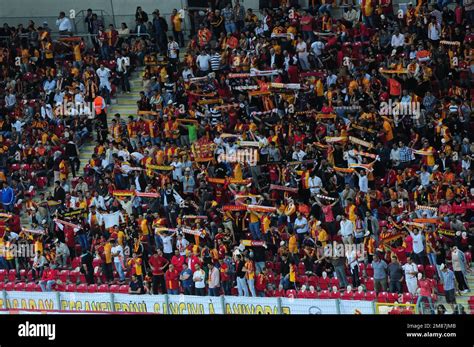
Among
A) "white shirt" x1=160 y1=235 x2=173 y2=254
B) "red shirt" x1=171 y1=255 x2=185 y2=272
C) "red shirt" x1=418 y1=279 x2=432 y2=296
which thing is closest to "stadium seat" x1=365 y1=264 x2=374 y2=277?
"red shirt" x1=418 y1=279 x2=432 y2=296

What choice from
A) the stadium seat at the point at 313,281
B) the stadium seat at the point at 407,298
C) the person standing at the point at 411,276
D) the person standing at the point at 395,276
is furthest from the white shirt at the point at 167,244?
the stadium seat at the point at 407,298

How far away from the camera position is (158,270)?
24.9 meters

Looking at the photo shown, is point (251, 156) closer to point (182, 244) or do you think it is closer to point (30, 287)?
point (182, 244)

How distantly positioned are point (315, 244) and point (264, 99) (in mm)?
6432

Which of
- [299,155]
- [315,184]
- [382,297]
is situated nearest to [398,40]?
[299,155]

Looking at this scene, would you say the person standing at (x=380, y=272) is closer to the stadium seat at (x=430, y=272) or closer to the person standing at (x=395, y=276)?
the person standing at (x=395, y=276)

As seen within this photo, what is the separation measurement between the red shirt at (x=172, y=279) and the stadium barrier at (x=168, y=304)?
Result: 153 centimetres

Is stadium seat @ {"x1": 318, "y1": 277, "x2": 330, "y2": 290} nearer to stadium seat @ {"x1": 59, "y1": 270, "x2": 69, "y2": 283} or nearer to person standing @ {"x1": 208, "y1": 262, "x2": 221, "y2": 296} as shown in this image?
person standing @ {"x1": 208, "y1": 262, "x2": 221, "y2": 296}

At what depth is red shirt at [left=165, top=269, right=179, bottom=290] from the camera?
80.4 ft

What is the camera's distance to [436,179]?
25250 mm

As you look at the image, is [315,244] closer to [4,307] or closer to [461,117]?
[461,117]

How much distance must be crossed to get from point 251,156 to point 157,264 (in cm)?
451

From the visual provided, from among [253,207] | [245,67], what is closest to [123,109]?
[245,67]

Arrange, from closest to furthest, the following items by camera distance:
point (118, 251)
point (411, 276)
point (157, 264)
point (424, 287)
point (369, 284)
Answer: point (424, 287)
point (411, 276)
point (369, 284)
point (157, 264)
point (118, 251)
